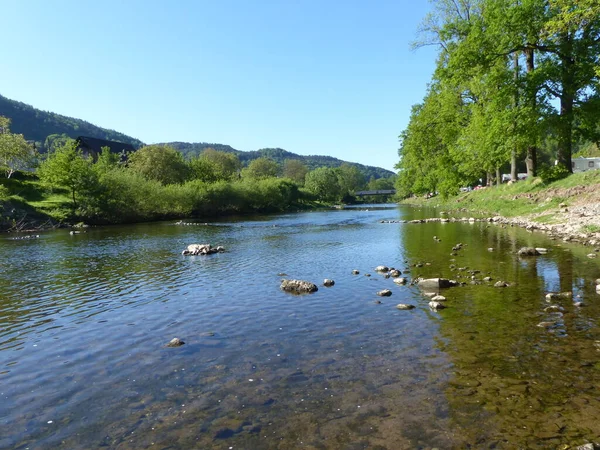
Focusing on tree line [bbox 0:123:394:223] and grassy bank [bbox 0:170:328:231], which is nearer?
grassy bank [bbox 0:170:328:231]

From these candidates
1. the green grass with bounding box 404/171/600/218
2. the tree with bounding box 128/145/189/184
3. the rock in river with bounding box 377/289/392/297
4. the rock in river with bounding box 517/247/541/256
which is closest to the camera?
the rock in river with bounding box 377/289/392/297

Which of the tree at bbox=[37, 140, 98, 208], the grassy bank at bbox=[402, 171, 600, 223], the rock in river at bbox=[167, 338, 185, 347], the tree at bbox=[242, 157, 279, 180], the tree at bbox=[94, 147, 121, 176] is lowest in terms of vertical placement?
the rock in river at bbox=[167, 338, 185, 347]

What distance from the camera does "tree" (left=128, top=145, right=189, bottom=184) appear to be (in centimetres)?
9800

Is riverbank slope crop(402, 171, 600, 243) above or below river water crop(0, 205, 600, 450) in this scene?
above

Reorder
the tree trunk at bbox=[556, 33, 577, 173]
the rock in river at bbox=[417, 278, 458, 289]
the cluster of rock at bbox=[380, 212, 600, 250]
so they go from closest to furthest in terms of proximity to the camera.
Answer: the rock in river at bbox=[417, 278, 458, 289], the cluster of rock at bbox=[380, 212, 600, 250], the tree trunk at bbox=[556, 33, 577, 173]

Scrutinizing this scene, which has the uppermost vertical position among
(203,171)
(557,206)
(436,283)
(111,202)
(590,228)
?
(203,171)

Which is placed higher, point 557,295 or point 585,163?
point 585,163

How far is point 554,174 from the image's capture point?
38.0 metres

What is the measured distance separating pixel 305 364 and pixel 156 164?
99.6 m

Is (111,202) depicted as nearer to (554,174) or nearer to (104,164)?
(104,164)

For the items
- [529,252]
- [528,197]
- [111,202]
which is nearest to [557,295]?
[529,252]

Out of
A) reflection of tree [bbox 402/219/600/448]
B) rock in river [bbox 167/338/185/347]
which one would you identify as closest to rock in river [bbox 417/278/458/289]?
reflection of tree [bbox 402/219/600/448]

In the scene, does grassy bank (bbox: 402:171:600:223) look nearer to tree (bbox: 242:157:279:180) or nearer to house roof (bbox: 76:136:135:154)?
house roof (bbox: 76:136:135:154)

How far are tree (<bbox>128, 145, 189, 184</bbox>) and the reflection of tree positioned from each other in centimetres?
9408
